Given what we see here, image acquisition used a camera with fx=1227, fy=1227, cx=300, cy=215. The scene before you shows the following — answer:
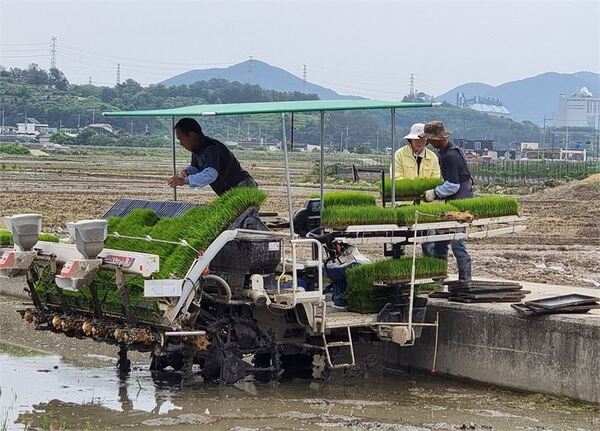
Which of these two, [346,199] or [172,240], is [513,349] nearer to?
[346,199]

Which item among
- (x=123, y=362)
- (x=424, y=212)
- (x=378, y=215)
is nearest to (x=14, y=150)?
(x=123, y=362)

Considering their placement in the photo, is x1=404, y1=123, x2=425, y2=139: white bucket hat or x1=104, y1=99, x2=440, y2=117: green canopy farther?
x1=404, y1=123, x2=425, y2=139: white bucket hat

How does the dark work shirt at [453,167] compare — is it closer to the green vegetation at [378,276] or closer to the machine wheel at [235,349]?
the green vegetation at [378,276]

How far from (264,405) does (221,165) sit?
248cm

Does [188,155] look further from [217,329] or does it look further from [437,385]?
[437,385]

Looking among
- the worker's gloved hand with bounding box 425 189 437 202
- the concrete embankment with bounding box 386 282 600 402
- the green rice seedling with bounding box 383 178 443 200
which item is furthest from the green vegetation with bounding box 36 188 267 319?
the concrete embankment with bounding box 386 282 600 402

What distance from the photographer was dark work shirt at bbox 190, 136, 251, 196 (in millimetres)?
11938

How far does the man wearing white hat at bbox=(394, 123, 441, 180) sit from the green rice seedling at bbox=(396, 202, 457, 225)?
1255 mm

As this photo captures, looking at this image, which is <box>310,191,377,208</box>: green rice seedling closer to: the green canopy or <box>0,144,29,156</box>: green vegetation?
the green canopy

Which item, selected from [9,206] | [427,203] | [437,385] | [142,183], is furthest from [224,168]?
[142,183]

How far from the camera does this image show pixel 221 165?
1199 centimetres

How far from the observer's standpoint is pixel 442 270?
12.0 m

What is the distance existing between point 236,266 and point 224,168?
1.32 m

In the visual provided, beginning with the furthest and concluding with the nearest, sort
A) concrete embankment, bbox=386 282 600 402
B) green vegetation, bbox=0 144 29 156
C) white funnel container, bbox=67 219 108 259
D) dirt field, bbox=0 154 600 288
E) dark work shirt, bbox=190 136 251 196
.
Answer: green vegetation, bbox=0 144 29 156 → dirt field, bbox=0 154 600 288 → dark work shirt, bbox=190 136 251 196 → concrete embankment, bbox=386 282 600 402 → white funnel container, bbox=67 219 108 259
